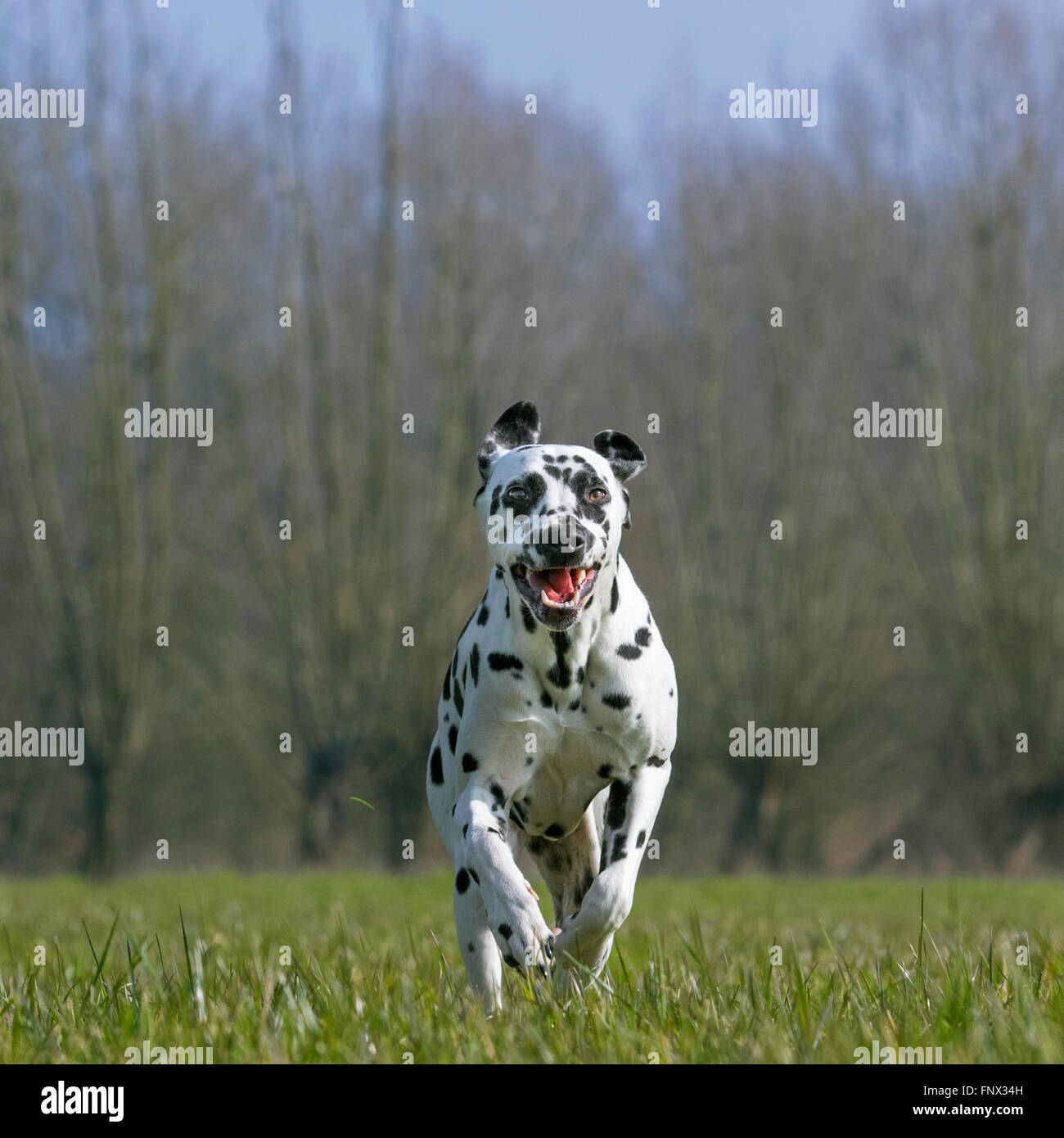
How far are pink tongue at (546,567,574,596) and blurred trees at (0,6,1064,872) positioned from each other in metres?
14.7

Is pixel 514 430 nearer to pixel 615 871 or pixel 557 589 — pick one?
pixel 557 589

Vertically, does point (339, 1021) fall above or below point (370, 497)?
below

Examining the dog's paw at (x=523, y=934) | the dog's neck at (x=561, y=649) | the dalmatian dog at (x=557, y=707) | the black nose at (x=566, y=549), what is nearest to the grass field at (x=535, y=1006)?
the dog's paw at (x=523, y=934)

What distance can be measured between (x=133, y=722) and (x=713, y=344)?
10219 mm

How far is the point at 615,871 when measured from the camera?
406cm

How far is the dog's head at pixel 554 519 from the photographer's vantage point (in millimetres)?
3973

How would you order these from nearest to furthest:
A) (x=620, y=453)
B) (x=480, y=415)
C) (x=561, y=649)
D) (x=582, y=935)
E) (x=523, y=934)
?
(x=523, y=934), (x=582, y=935), (x=561, y=649), (x=620, y=453), (x=480, y=415)

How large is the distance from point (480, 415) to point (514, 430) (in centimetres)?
1527

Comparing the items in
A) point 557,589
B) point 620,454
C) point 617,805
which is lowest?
point 617,805

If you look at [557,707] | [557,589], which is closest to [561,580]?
[557,589]

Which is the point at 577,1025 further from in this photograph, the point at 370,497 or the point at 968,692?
the point at 968,692

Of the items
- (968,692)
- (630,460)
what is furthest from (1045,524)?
(630,460)

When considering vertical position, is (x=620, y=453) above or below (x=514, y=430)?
below
